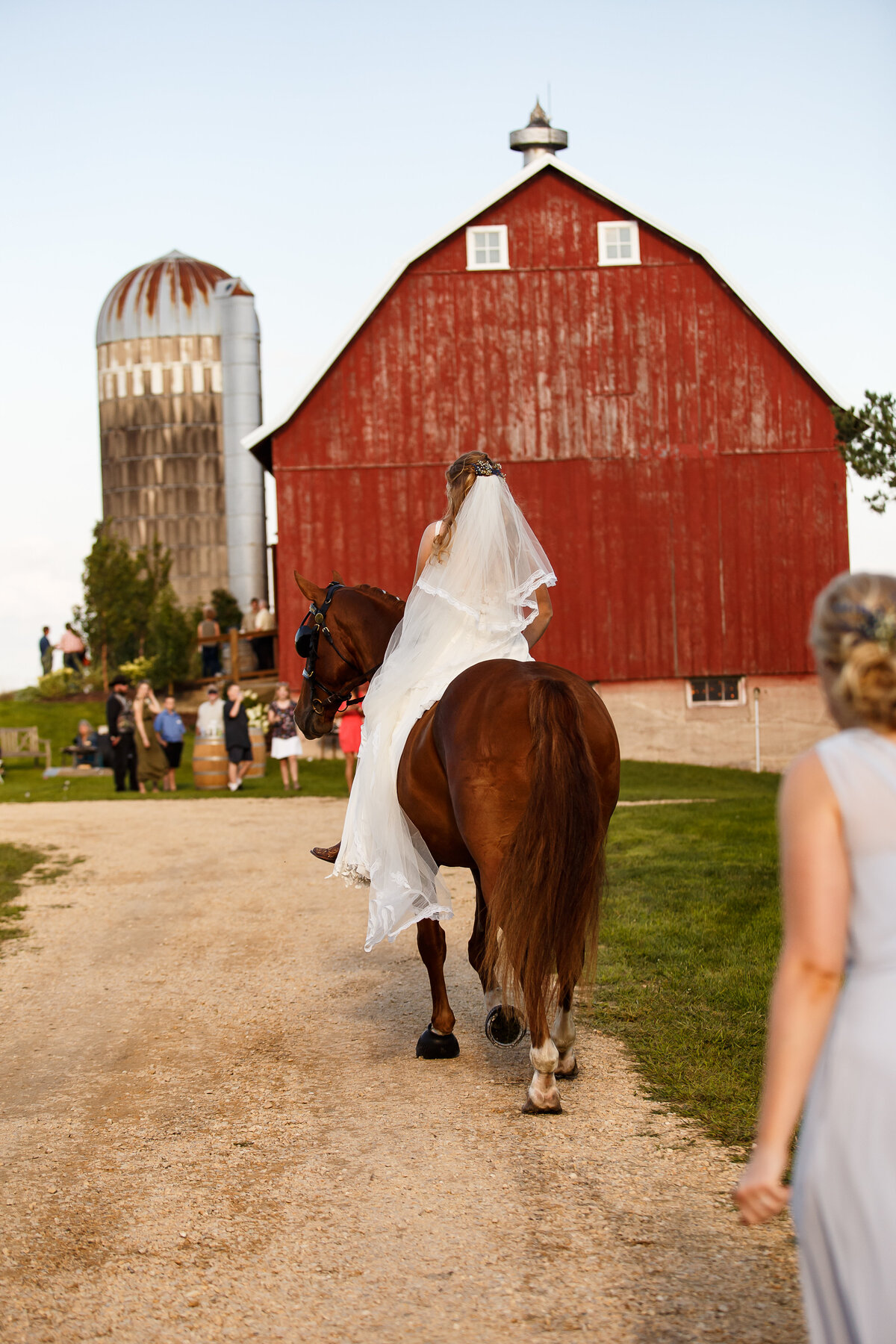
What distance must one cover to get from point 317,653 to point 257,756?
17.0 metres

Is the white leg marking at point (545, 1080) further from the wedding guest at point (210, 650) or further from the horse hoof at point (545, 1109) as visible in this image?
the wedding guest at point (210, 650)

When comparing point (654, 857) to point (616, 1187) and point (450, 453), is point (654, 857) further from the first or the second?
point (450, 453)

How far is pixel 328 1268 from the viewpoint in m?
3.55

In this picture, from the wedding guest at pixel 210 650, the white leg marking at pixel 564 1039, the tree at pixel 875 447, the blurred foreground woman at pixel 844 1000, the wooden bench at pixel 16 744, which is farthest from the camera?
the wedding guest at pixel 210 650

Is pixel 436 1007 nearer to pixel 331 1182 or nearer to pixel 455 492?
pixel 331 1182

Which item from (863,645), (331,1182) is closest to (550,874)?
(331,1182)

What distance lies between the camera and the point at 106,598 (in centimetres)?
3906

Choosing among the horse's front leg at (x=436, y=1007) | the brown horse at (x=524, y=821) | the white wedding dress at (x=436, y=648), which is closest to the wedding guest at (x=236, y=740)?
the white wedding dress at (x=436, y=648)

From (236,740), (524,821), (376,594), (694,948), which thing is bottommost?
(694,948)

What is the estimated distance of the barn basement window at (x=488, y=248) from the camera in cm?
2539

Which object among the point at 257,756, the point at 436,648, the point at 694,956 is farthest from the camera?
the point at 257,756

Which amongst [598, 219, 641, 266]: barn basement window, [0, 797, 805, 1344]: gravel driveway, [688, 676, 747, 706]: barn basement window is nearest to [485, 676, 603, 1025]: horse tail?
[0, 797, 805, 1344]: gravel driveway

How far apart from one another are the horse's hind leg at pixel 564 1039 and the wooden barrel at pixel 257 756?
59.9 feet

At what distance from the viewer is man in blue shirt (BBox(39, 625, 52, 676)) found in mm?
38125
